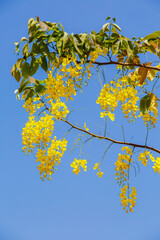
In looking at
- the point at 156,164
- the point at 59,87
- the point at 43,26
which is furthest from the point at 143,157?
the point at 43,26

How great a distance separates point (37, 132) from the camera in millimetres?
1494

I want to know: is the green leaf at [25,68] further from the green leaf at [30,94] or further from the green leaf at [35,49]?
the green leaf at [30,94]

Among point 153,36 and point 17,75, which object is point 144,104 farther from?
point 17,75

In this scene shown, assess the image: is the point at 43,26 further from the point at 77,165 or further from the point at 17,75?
the point at 77,165

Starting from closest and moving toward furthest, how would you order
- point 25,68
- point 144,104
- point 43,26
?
point 43,26 < point 25,68 < point 144,104

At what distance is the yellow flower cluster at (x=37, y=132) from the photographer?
1486 millimetres

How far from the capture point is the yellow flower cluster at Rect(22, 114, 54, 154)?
149 centimetres

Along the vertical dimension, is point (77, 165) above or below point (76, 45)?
below

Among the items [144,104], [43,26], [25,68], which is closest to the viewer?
[43,26]

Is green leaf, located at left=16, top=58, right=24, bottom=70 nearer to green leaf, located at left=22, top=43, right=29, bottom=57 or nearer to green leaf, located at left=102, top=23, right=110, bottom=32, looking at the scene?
green leaf, located at left=22, top=43, right=29, bottom=57

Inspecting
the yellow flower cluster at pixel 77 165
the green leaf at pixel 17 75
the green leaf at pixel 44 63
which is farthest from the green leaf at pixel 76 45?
the yellow flower cluster at pixel 77 165

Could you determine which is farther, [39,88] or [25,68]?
[39,88]

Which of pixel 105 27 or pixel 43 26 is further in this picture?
pixel 105 27

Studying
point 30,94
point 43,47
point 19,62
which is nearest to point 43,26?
point 43,47
